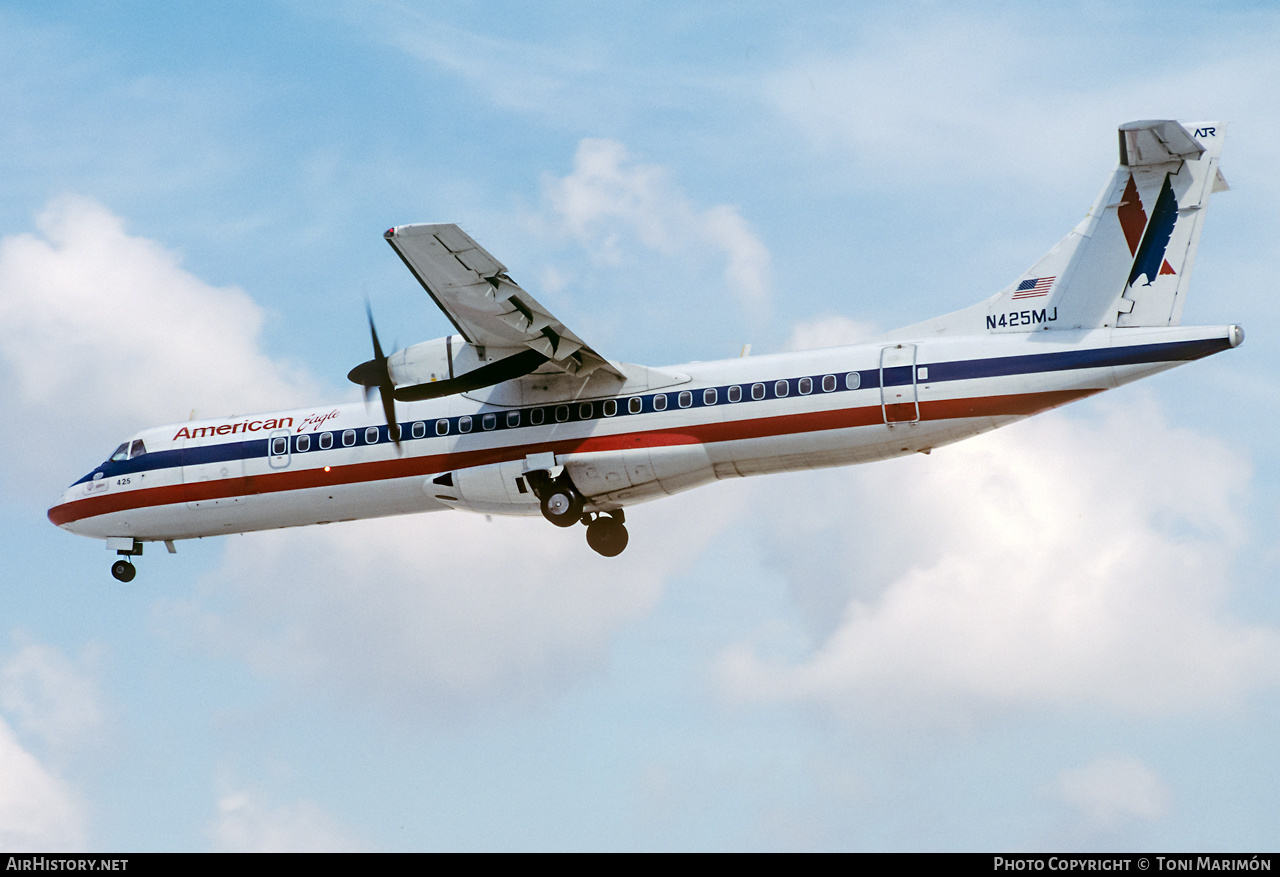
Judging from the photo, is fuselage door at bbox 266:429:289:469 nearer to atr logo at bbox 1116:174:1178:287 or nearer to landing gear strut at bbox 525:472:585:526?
landing gear strut at bbox 525:472:585:526

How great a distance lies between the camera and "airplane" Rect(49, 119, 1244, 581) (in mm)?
23703

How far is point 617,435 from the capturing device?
86.1 ft

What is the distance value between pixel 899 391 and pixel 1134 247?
4.60 meters

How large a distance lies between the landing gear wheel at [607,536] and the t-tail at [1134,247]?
863 centimetres

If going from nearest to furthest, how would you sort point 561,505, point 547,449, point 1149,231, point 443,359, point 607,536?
point 1149,231, point 443,359, point 561,505, point 547,449, point 607,536

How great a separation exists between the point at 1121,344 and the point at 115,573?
812 inches

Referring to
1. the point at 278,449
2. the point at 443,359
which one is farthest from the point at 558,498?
the point at 278,449

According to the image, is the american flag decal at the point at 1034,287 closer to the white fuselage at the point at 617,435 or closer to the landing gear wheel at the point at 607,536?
the white fuselage at the point at 617,435

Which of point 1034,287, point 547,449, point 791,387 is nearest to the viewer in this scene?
point 1034,287

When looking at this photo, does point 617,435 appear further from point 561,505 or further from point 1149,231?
point 1149,231

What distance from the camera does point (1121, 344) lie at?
77.1ft

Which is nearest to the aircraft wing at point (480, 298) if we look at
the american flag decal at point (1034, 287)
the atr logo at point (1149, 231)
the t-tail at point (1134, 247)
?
the american flag decal at point (1034, 287)

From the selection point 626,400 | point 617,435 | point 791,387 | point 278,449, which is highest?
point 278,449
